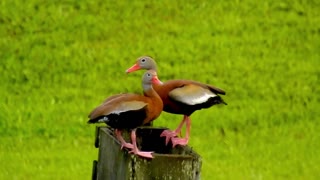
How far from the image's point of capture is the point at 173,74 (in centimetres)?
1292

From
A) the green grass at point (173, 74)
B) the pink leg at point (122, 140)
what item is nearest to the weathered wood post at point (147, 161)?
the pink leg at point (122, 140)

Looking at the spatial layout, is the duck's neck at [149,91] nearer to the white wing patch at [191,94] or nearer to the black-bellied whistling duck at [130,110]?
the black-bellied whistling duck at [130,110]

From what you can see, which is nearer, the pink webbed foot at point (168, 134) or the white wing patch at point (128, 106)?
the white wing patch at point (128, 106)

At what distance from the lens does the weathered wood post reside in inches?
170

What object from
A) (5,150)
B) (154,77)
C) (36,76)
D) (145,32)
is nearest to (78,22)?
(145,32)

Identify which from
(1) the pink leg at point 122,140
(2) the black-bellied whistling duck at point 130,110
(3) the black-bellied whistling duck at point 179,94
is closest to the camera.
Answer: (1) the pink leg at point 122,140

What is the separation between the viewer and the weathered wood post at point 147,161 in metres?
4.31

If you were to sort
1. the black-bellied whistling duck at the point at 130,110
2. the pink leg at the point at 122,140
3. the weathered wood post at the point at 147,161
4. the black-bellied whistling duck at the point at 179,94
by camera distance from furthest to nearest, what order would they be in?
the black-bellied whistling duck at the point at 179,94 < the black-bellied whistling duck at the point at 130,110 < the pink leg at the point at 122,140 < the weathered wood post at the point at 147,161

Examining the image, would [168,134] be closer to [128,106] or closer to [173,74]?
[128,106]

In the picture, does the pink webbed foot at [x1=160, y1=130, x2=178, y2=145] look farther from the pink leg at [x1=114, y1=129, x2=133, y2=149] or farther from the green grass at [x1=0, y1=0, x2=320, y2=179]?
the green grass at [x1=0, y1=0, x2=320, y2=179]

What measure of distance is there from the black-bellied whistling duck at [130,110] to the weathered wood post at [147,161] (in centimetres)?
12

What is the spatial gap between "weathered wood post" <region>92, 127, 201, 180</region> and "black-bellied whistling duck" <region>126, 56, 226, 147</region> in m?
0.12

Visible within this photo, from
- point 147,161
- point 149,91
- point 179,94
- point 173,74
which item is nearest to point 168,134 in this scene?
point 179,94

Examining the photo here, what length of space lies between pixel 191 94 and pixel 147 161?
90 cm
